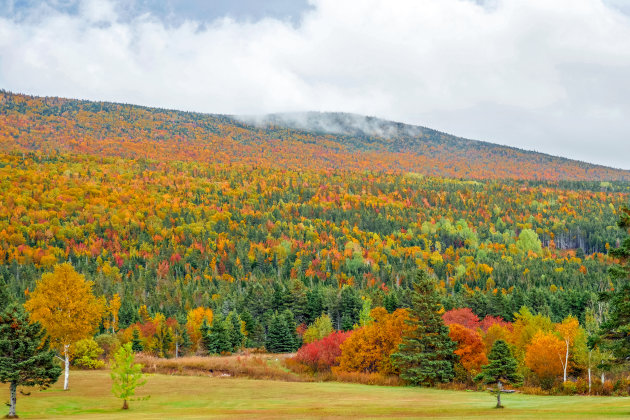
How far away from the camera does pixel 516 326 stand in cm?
8562

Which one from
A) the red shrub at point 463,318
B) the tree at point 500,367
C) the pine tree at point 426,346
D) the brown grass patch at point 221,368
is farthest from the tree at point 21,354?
the red shrub at point 463,318

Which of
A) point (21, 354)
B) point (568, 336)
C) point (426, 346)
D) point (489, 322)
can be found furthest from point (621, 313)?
point (489, 322)

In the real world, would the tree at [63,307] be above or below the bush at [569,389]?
above

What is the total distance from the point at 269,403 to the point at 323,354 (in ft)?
121

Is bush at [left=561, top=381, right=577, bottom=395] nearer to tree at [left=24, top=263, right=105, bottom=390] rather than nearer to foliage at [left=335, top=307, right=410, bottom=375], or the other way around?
foliage at [left=335, top=307, right=410, bottom=375]

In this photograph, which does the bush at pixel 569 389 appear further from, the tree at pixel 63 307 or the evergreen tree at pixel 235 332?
the evergreen tree at pixel 235 332

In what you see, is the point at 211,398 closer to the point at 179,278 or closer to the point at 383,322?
the point at 383,322

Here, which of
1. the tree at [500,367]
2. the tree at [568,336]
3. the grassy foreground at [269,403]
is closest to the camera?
the grassy foreground at [269,403]

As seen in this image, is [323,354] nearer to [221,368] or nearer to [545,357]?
[221,368]

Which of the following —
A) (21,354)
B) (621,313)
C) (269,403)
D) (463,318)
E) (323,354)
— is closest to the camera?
(621,313)

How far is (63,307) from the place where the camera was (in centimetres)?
4966

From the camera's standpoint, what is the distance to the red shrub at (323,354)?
250ft

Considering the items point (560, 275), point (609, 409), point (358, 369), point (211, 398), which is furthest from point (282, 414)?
point (560, 275)

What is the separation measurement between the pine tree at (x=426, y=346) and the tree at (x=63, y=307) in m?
33.6
